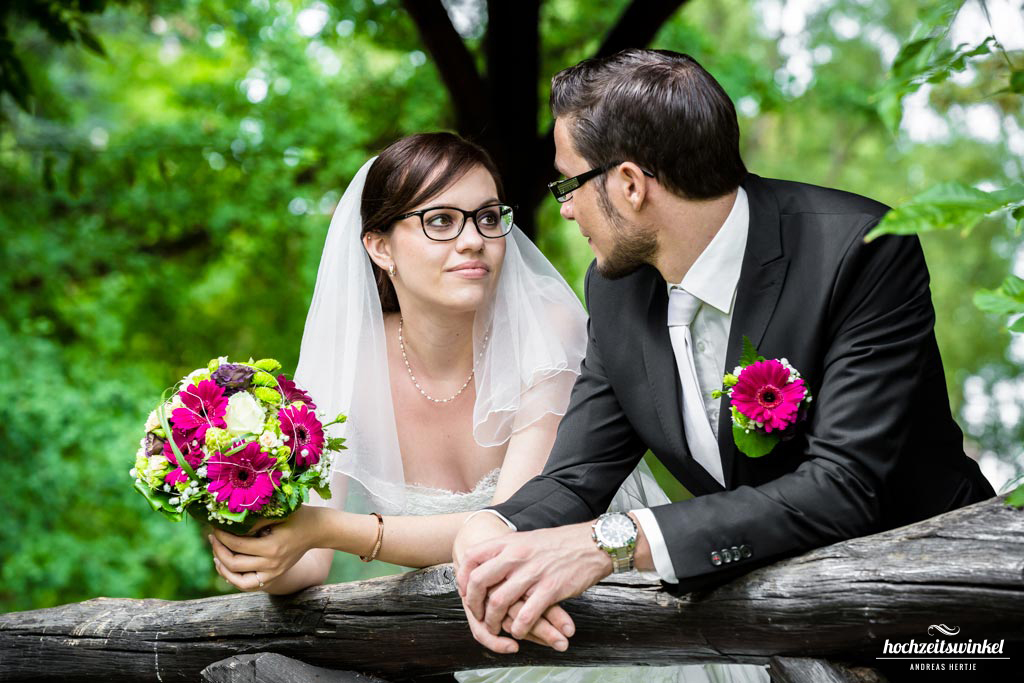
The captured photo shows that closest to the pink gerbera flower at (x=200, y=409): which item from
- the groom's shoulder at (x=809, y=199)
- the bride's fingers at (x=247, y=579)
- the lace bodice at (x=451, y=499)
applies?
the bride's fingers at (x=247, y=579)

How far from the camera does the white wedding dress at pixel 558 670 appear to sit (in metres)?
3.05

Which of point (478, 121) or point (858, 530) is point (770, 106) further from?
point (858, 530)

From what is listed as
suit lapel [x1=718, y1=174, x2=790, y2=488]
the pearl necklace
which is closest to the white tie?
suit lapel [x1=718, y1=174, x2=790, y2=488]

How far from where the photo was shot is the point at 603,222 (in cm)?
265

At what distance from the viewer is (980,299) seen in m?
1.54

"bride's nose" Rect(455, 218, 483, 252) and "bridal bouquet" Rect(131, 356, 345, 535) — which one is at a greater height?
"bride's nose" Rect(455, 218, 483, 252)

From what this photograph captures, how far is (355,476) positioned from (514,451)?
553 mm

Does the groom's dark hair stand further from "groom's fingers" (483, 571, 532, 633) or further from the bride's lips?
"groom's fingers" (483, 571, 532, 633)

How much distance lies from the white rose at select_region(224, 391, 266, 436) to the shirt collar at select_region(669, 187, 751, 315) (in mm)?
1153

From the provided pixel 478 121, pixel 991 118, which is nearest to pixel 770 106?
pixel 478 121

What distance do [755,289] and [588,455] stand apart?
689mm

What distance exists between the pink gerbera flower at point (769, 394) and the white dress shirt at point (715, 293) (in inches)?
11.4

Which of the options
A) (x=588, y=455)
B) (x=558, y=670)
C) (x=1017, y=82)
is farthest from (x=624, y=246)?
(x=558, y=670)

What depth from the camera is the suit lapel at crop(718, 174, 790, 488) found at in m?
2.41
